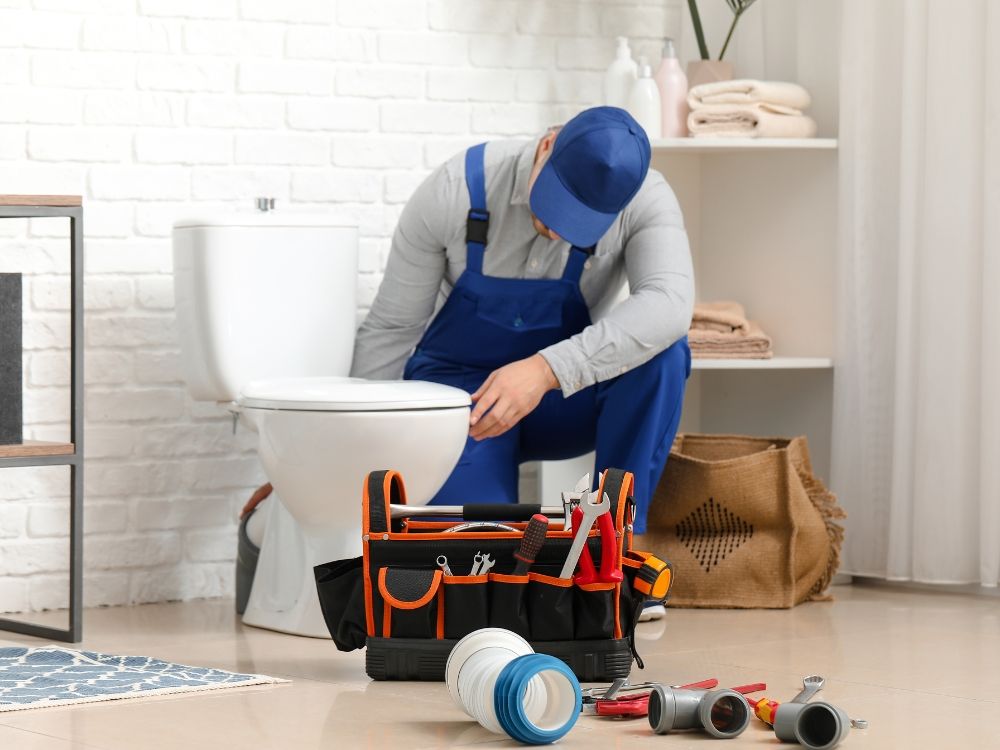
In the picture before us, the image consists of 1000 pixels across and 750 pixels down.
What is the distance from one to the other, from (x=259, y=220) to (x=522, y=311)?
51 cm

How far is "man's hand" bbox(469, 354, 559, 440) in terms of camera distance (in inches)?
103

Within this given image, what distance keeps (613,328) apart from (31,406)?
3.70 ft

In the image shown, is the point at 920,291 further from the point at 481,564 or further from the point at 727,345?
the point at 481,564

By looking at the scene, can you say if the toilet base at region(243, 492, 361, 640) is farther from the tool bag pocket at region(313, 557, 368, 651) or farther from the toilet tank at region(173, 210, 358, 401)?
the tool bag pocket at region(313, 557, 368, 651)

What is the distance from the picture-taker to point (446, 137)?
3395 mm

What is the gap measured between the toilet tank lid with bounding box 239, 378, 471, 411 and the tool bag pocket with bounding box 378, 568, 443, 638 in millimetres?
370

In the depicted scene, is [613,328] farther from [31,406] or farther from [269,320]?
[31,406]

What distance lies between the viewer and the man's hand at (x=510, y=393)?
2615 mm

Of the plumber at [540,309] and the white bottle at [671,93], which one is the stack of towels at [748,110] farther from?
the plumber at [540,309]

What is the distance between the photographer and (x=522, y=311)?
9.32ft

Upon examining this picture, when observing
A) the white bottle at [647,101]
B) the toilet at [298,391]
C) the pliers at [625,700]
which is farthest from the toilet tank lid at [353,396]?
the white bottle at [647,101]

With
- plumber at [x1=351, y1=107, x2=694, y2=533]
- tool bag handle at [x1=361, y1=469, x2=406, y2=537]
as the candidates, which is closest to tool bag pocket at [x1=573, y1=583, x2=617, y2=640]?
tool bag handle at [x1=361, y1=469, x2=406, y2=537]

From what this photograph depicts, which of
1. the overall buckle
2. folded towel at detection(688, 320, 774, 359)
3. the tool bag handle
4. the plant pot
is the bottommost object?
the tool bag handle

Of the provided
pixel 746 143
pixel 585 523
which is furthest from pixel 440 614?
pixel 746 143
